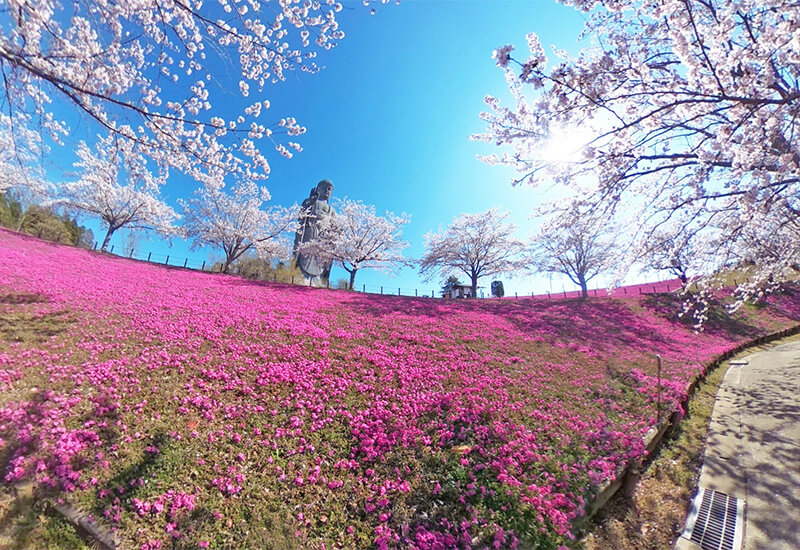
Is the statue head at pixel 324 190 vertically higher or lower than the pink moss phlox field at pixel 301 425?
higher

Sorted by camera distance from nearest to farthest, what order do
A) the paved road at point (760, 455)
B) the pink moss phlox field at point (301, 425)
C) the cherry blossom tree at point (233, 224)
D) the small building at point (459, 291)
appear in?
the pink moss phlox field at point (301, 425) → the paved road at point (760, 455) → the cherry blossom tree at point (233, 224) → the small building at point (459, 291)

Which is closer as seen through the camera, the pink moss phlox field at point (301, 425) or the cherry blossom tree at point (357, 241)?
the pink moss phlox field at point (301, 425)

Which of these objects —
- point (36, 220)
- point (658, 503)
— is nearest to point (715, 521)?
point (658, 503)

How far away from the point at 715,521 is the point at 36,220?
47039mm

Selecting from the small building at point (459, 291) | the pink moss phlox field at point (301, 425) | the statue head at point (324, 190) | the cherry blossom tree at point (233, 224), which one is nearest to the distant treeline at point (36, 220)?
the cherry blossom tree at point (233, 224)

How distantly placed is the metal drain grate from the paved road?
0.09 m

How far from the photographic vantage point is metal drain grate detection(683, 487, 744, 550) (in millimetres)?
3096

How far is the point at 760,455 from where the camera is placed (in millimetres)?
4613

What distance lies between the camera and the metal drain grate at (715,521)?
3.10m

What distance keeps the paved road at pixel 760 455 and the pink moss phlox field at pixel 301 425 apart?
89cm

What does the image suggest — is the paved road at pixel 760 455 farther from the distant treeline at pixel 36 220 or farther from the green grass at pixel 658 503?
the distant treeline at pixel 36 220

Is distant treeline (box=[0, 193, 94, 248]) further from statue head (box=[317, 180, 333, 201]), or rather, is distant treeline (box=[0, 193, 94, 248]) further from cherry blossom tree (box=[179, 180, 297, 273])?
statue head (box=[317, 180, 333, 201])

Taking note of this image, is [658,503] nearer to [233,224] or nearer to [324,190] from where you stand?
[233,224]

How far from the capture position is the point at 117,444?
3.54 metres
